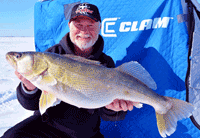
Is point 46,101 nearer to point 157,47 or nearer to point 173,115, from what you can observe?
point 173,115

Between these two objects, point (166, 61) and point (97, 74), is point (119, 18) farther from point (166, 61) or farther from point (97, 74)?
A: point (97, 74)

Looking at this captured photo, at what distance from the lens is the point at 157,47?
2.22 metres

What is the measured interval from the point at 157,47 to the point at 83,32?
3.88 feet

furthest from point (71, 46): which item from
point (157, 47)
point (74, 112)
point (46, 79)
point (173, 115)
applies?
point (173, 115)

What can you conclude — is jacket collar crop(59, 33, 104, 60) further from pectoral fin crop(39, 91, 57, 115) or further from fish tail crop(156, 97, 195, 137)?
fish tail crop(156, 97, 195, 137)

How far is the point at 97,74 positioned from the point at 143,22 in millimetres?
1442

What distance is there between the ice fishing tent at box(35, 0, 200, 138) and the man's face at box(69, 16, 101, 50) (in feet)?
2.50

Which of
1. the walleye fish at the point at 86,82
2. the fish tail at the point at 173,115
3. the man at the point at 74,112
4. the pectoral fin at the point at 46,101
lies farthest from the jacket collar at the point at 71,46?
the fish tail at the point at 173,115

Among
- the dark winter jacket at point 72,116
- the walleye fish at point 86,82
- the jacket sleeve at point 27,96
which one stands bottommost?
the dark winter jacket at point 72,116

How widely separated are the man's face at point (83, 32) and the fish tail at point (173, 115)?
116cm

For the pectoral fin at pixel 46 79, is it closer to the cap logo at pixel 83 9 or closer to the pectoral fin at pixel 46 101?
the pectoral fin at pixel 46 101

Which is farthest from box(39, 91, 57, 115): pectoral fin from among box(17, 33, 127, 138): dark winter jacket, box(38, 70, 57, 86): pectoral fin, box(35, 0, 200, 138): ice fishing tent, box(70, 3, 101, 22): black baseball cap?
box(35, 0, 200, 138): ice fishing tent

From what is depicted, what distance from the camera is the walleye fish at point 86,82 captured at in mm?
1298

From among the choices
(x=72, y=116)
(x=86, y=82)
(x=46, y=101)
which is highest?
(x=86, y=82)
